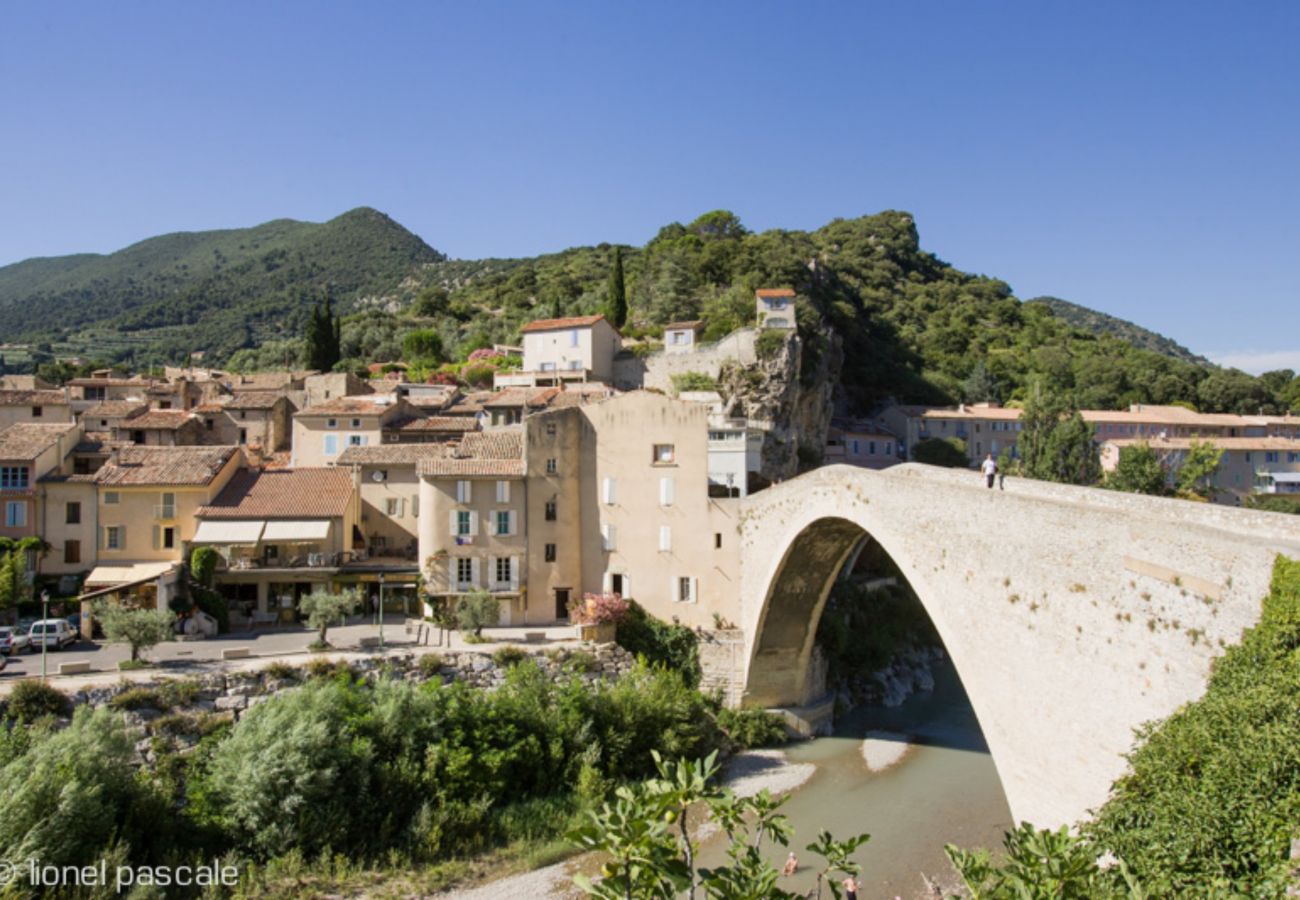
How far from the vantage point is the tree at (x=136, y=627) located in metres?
20.0

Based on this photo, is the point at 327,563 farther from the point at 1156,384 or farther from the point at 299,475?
the point at 1156,384

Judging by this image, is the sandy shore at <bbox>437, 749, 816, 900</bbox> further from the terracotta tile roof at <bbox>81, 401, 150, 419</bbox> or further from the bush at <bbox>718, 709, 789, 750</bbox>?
the terracotta tile roof at <bbox>81, 401, 150, 419</bbox>

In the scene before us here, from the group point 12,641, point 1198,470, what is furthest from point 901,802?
point 1198,470

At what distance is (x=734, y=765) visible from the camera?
74.0 ft

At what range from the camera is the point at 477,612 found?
23.6 m

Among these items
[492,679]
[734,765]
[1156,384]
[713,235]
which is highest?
[713,235]

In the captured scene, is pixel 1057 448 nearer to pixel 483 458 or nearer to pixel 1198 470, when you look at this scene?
pixel 1198 470

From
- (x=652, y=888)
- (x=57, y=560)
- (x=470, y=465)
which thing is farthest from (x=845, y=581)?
(x=652, y=888)

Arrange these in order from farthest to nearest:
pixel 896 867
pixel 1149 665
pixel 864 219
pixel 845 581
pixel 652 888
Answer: pixel 864 219 → pixel 845 581 → pixel 896 867 → pixel 1149 665 → pixel 652 888

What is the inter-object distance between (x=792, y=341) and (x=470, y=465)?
61.3ft

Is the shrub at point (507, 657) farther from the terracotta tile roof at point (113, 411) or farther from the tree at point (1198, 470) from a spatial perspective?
the tree at point (1198, 470)

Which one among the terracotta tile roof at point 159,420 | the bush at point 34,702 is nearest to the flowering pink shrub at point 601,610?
the bush at point 34,702

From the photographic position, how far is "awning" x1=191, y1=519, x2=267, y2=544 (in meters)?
25.0

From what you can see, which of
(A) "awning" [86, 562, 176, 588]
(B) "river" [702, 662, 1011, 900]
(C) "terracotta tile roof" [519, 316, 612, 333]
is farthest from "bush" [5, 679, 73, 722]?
(C) "terracotta tile roof" [519, 316, 612, 333]
